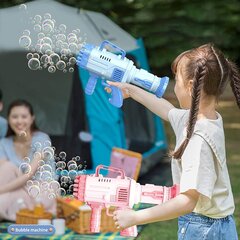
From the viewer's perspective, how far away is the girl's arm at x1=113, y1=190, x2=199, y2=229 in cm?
163

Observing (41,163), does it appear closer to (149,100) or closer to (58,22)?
(149,100)

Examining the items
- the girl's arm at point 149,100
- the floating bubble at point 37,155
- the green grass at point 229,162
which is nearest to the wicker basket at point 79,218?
the green grass at point 229,162

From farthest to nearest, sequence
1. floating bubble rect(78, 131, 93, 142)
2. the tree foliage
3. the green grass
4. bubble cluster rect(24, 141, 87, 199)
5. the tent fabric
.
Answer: the tree foliage < floating bubble rect(78, 131, 93, 142) < the tent fabric < the green grass < bubble cluster rect(24, 141, 87, 199)

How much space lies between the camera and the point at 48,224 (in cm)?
373

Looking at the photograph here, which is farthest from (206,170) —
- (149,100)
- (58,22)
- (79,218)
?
(58,22)

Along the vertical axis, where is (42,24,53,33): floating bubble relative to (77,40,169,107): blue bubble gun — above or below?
above

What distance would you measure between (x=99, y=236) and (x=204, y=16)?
13.6 ft

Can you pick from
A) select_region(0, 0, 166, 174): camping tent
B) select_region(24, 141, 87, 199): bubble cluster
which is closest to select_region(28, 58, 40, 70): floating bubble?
select_region(24, 141, 87, 199): bubble cluster

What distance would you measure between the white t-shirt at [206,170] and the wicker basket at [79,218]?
1971 mm

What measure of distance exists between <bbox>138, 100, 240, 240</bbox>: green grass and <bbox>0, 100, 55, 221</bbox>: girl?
1.79ft

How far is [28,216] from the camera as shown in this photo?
3.78 metres

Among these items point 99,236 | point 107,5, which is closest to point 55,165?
point 99,236

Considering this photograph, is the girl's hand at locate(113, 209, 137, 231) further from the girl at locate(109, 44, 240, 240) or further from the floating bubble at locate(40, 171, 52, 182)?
the floating bubble at locate(40, 171, 52, 182)

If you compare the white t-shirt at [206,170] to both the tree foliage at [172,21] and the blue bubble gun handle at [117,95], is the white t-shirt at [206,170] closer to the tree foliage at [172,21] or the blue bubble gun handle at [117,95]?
the blue bubble gun handle at [117,95]
